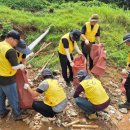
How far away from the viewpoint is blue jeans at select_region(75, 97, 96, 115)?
754cm

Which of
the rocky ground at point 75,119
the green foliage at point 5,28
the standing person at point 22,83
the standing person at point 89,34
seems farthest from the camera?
the green foliage at point 5,28

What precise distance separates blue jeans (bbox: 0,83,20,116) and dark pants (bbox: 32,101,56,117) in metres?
0.38

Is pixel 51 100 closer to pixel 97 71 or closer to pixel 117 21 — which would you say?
pixel 97 71

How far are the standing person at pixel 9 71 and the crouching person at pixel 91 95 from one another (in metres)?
1.27

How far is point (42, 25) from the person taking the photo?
495 inches

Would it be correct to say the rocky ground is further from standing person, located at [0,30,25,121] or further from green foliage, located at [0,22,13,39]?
green foliage, located at [0,22,13,39]

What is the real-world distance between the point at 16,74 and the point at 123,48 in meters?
5.46

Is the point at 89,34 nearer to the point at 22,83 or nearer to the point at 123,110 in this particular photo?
the point at 123,110

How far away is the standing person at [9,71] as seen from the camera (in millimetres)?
6871

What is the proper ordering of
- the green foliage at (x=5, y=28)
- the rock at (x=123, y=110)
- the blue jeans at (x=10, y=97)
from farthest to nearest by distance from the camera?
the green foliage at (x=5, y=28) < the rock at (x=123, y=110) < the blue jeans at (x=10, y=97)

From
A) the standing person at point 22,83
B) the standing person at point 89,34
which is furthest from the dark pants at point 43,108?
the standing person at point 89,34

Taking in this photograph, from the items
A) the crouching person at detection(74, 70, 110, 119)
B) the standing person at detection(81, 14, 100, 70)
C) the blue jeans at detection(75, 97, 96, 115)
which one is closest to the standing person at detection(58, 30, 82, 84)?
the standing person at detection(81, 14, 100, 70)

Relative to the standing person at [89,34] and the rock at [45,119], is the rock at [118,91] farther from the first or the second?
the rock at [45,119]

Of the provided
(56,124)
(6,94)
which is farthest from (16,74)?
(56,124)
